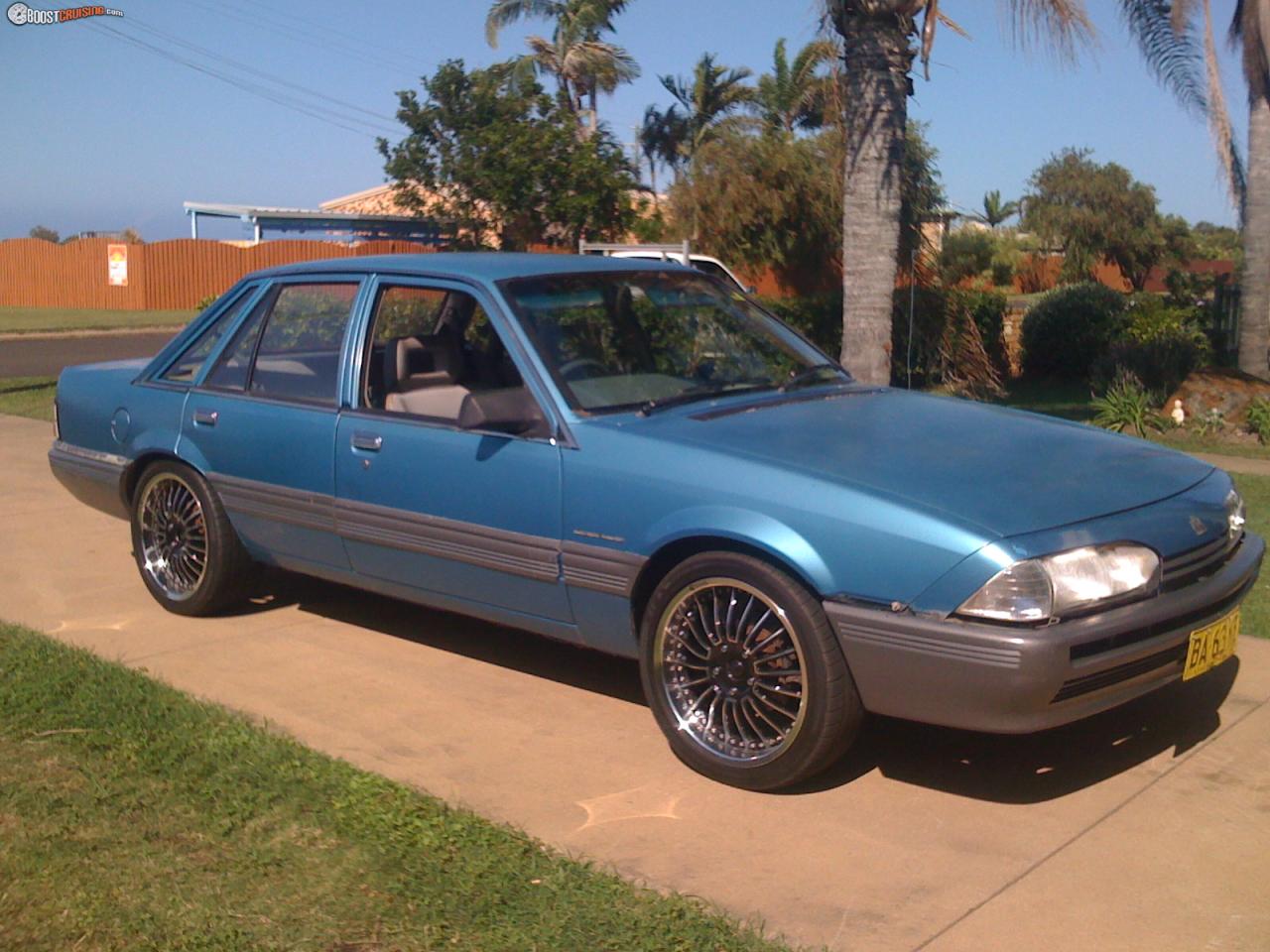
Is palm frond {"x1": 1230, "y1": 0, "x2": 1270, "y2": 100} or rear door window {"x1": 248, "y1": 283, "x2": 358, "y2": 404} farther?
palm frond {"x1": 1230, "y1": 0, "x2": 1270, "y2": 100}

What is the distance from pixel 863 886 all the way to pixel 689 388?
2068 millimetres

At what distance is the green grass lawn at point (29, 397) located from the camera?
13.7m

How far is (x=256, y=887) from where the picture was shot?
3.62 m

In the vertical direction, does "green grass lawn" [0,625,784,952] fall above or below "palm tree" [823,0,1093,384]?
below

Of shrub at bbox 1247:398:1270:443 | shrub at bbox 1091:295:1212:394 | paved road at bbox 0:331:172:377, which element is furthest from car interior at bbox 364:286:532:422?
paved road at bbox 0:331:172:377

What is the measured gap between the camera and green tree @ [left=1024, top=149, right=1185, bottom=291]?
44594 millimetres

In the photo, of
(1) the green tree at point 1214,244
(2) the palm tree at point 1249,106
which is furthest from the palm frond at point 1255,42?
(1) the green tree at point 1214,244

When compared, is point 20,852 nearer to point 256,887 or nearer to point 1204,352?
point 256,887

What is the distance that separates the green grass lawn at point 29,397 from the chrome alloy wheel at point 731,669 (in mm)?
9466

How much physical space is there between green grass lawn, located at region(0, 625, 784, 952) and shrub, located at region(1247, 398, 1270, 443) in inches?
391

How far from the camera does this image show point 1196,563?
14.0ft

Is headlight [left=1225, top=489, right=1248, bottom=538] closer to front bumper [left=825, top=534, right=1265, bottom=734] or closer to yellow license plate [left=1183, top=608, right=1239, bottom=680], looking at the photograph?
yellow license plate [left=1183, top=608, right=1239, bottom=680]

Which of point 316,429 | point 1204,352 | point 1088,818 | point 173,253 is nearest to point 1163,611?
point 1088,818

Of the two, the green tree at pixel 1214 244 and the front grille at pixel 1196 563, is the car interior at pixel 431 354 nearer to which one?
the front grille at pixel 1196 563
